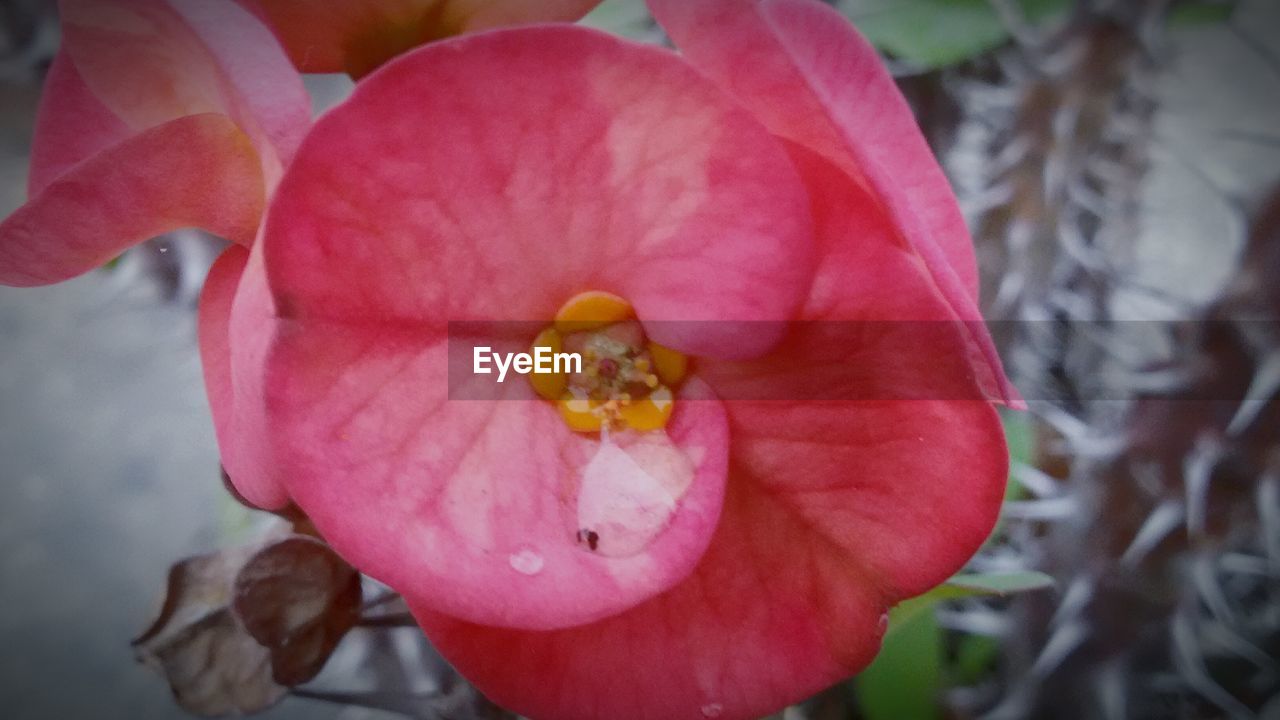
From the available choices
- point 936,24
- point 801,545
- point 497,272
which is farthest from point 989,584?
point 936,24

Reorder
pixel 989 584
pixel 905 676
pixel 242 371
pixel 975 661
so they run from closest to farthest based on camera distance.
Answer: pixel 242 371 → pixel 989 584 → pixel 905 676 → pixel 975 661

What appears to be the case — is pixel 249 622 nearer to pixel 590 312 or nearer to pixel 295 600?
pixel 295 600

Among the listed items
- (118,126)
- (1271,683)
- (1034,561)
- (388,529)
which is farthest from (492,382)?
(1271,683)

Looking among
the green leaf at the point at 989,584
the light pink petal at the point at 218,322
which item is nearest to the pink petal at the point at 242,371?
the light pink petal at the point at 218,322

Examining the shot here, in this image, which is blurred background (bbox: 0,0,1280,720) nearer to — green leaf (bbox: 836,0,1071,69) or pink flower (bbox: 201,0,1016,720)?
green leaf (bbox: 836,0,1071,69)

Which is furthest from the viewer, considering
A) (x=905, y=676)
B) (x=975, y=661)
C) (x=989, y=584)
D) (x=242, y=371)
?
(x=975, y=661)

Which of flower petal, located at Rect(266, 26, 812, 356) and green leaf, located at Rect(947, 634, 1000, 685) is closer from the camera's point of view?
flower petal, located at Rect(266, 26, 812, 356)

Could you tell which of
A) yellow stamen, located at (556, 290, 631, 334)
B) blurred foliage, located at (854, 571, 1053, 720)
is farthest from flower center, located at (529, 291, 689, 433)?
blurred foliage, located at (854, 571, 1053, 720)
